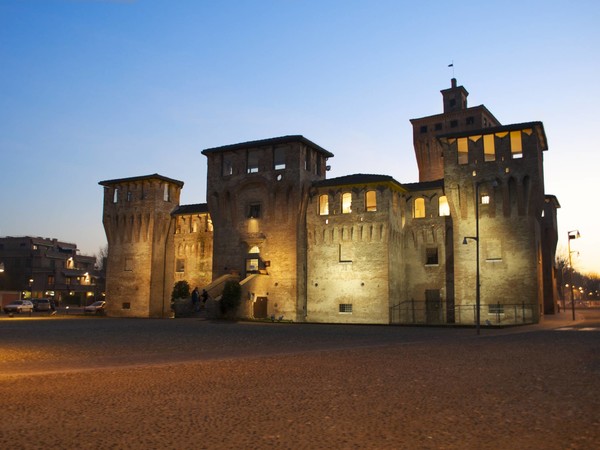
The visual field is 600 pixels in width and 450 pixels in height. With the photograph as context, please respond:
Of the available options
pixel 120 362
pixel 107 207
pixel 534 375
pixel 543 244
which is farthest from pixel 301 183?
pixel 534 375

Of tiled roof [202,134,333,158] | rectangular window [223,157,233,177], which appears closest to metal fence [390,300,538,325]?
tiled roof [202,134,333,158]

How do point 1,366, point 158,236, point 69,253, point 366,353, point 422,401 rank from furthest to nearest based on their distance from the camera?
point 69,253 < point 158,236 < point 366,353 < point 1,366 < point 422,401

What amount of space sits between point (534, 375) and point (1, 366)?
1373 centimetres

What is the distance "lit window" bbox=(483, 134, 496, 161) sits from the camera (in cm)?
4234

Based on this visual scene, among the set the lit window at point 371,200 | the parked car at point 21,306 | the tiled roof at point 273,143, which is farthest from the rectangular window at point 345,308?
the parked car at point 21,306

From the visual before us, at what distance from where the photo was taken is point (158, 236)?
5472 centimetres

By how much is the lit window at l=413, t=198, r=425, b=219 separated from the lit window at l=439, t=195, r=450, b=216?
1650 millimetres

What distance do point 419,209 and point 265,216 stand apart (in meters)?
13.4

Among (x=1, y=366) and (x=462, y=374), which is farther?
(x=1, y=366)

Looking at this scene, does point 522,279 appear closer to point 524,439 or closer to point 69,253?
point 524,439

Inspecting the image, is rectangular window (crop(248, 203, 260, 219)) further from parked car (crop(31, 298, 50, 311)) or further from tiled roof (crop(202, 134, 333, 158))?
parked car (crop(31, 298, 50, 311))

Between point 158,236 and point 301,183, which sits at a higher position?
point 301,183

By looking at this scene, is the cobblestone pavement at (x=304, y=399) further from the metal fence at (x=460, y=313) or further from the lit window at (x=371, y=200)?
the lit window at (x=371, y=200)

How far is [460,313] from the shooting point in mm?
41875
